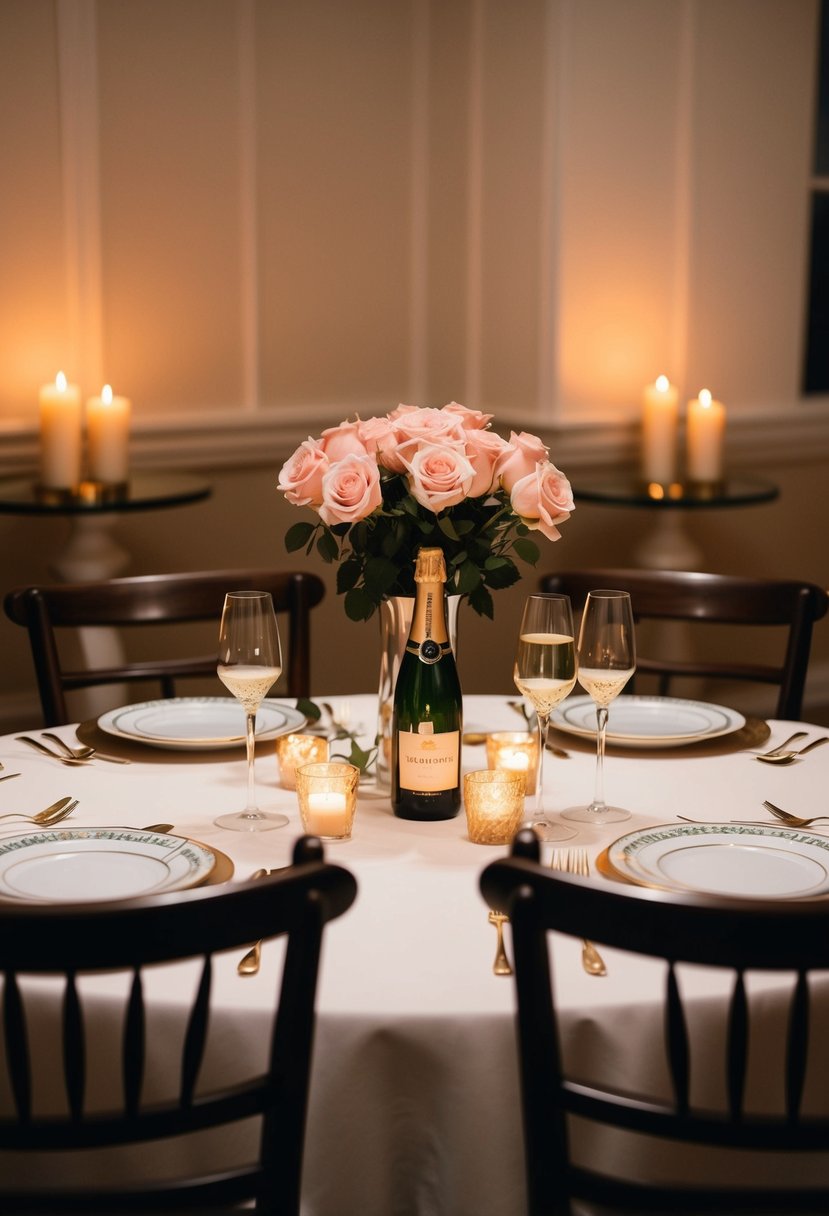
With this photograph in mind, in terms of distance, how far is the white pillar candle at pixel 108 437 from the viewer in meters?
3.10

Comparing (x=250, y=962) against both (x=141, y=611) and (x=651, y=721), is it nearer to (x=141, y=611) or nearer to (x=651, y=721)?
(x=651, y=721)

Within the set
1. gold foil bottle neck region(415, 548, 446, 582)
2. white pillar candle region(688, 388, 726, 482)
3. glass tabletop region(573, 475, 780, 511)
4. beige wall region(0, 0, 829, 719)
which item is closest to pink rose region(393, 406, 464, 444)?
gold foil bottle neck region(415, 548, 446, 582)

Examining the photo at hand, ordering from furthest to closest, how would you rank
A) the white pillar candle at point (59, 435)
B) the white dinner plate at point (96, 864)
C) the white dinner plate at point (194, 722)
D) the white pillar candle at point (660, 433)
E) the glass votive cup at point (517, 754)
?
the white pillar candle at point (660, 433)
the white pillar candle at point (59, 435)
the white dinner plate at point (194, 722)
the glass votive cup at point (517, 754)
the white dinner plate at point (96, 864)

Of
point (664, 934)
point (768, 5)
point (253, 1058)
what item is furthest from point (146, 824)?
point (768, 5)

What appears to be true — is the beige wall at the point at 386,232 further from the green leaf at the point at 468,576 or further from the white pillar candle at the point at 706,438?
the green leaf at the point at 468,576

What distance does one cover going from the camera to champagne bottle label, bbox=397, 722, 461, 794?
158 centimetres

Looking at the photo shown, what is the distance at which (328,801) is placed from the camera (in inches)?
59.7

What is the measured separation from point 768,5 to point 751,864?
301 centimetres

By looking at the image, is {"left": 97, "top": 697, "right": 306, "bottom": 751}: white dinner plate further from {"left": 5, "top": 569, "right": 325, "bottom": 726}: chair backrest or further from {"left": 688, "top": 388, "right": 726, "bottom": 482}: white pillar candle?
Result: {"left": 688, "top": 388, "right": 726, "bottom": 482}: white pillar candle

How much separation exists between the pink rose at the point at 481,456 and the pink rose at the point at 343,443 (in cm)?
11

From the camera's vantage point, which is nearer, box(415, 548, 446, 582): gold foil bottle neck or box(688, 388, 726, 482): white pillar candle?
box(415, 548, 446, 582): gold foil bottle neck

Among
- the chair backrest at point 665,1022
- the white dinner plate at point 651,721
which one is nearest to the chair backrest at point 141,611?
the white dinner plate at point 651,721

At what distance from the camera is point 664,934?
99 cm

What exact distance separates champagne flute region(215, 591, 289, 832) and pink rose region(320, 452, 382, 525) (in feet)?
0.43
